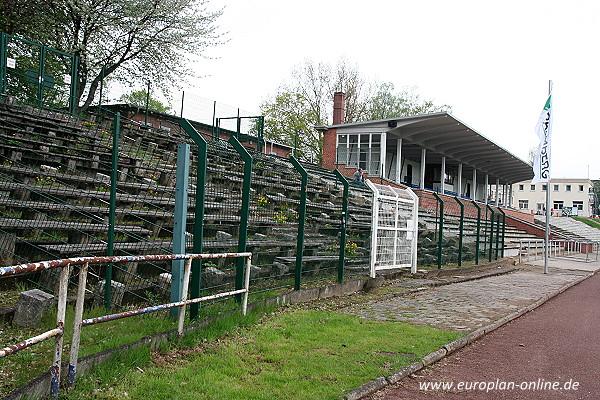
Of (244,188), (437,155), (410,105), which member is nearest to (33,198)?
(244,188)

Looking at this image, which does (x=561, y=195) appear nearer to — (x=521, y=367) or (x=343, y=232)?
(x=343, y=232)

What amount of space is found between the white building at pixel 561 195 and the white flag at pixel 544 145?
3240 inches

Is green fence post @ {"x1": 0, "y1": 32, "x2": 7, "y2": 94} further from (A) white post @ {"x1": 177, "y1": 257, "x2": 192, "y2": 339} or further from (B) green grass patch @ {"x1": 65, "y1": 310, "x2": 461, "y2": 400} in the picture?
(A) white post @ {"x1": 177, "y1": 257, "x2": 192, "y2": 339}

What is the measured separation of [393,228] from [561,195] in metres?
101

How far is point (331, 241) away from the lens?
10078mm

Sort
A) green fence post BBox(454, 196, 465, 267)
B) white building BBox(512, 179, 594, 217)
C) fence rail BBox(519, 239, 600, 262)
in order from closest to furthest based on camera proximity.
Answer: green fence post BBox(454, 196, 465, 267) → fence rail BBox(519, 239, 600, 262) → white building BBox(512, 179, 594, 217)

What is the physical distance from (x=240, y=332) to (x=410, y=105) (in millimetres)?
49172

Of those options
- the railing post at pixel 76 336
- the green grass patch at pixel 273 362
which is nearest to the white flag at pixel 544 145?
the green grass patch at pixel 273 362

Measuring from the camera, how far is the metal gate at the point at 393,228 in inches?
450

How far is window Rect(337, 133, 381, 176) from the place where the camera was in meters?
28.5

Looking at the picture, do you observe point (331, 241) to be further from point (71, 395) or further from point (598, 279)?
point (598, 279)

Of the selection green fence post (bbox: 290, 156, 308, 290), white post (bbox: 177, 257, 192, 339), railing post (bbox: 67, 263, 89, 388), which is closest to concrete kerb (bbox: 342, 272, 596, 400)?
white post (bbox: 177, 257, 192, 339)

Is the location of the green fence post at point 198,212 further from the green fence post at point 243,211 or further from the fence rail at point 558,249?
the fence rail at point 558,249

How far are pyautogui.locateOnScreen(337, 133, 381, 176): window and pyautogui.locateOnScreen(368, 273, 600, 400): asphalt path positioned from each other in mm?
20093
